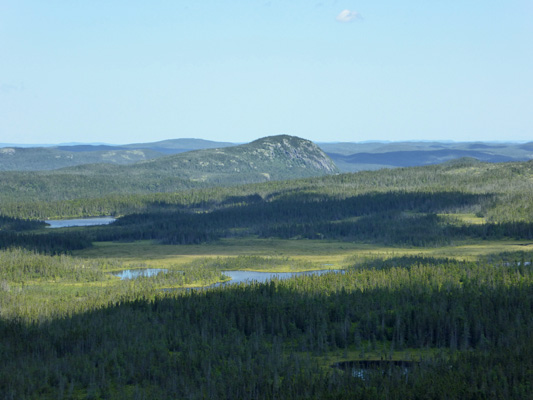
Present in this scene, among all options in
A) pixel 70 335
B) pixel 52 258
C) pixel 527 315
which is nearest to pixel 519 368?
pixel 527 315

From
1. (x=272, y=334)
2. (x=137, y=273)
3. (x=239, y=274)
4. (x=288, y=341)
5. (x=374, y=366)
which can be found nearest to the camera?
(x=374, y=366)

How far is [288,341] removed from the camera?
7706 cm

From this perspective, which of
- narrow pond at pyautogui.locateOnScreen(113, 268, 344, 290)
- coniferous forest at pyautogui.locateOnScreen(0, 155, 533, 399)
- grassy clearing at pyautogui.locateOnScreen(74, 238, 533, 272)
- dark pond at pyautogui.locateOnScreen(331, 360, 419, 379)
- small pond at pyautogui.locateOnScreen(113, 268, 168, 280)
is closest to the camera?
coniferous forest at pyautogui.locateOnScreen(0, 155, 533, 399)

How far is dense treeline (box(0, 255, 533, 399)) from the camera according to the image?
58.1 meters

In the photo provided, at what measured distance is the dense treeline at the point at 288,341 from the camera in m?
58.1

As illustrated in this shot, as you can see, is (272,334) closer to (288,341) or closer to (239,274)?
(288,341)

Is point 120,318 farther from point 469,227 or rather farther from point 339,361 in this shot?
point 469,227

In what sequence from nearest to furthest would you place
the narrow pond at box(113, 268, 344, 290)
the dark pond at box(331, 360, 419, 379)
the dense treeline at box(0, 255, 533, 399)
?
the dense treeline at box(0, 255, 533, 399), the dark pond at box(331, 360, 419, 379), the narrow pond at box(113, 268, 344, 290)

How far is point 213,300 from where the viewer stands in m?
90.8

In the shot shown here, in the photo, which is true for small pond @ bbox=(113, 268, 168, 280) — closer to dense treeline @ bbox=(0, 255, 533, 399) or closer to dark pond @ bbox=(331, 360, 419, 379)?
dense treeline @ bbox=(0, 255, 533, 399)

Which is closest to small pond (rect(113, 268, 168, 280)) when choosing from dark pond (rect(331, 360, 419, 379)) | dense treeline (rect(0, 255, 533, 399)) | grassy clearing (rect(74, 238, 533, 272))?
grassy clearing (rect(74, 238, 533, 272))

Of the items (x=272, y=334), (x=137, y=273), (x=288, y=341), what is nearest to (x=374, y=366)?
(x=288, y=341)

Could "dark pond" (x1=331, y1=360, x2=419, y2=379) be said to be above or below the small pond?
above

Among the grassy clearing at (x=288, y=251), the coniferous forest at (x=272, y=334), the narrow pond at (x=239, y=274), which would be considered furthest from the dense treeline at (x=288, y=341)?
the grassy clearing at (x=288, y=251)
